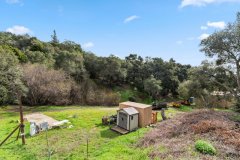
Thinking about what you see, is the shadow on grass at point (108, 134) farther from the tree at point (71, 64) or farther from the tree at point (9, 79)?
the tree at point (71, 64)

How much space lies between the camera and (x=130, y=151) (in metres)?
10.4

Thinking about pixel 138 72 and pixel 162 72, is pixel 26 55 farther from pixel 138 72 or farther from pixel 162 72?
pixel 162 72

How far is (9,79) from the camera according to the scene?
77.9 feet

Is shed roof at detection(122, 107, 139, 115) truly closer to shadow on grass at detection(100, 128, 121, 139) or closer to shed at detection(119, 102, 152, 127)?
shed at detection(119, 102, 152, 127)

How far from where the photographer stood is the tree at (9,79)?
2299 centimetres

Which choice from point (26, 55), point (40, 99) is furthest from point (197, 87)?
point (26, 55)

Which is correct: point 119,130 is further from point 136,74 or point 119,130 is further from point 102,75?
point 136,74

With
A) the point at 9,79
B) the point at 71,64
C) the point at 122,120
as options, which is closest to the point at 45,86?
the point at 9,79

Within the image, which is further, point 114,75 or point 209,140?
point 114,75

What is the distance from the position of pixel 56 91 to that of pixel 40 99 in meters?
3.02

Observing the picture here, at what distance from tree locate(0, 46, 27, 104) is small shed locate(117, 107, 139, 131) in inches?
568

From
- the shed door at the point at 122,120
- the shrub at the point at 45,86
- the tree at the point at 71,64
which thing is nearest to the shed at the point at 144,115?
the shed door at the point at 122,120

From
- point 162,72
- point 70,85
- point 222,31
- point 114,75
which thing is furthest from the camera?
point 162,72

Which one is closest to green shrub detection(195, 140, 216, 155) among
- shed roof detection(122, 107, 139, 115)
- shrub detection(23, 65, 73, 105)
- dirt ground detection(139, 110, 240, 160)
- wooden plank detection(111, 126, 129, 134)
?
dirt ground detection(139, 110, 240, 160)
